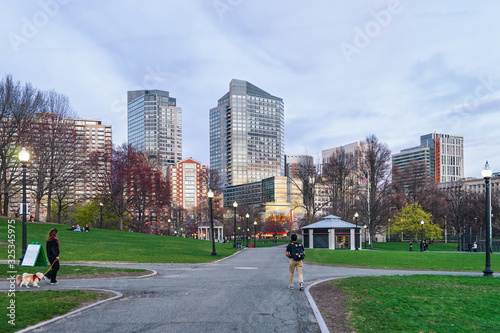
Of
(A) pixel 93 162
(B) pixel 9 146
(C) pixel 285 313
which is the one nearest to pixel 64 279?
(C) pixel 285 313

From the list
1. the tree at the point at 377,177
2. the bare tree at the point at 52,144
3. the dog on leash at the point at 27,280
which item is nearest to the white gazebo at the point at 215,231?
the tree at the point at 377,177

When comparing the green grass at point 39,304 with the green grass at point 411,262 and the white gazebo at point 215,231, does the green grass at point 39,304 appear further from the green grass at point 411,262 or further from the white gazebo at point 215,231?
the white gazebo at point 215,231

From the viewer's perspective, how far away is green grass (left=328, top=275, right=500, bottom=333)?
322 inches

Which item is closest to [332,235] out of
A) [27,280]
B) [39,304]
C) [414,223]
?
[414,223]

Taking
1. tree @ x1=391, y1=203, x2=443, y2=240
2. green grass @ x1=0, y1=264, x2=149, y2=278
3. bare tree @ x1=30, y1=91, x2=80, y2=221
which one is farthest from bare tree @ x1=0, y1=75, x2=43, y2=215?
tree @ x1=391, y1=203, x2=443, y2=240

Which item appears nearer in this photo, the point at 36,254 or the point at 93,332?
the point at 93,332

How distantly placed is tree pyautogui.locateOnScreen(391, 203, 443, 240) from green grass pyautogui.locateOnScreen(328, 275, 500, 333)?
56.3 metres

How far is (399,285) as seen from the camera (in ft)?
45.2

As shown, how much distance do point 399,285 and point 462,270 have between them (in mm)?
10737

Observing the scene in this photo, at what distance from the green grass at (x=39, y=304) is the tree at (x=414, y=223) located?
212 ft

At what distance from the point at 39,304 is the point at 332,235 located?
141ft

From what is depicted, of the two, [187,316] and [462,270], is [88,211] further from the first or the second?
[187,316]

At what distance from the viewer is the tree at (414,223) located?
2675 inches

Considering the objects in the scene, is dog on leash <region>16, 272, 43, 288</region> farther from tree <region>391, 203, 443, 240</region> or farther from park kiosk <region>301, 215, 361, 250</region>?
tree <region>391, 203, 443, 240</region>
